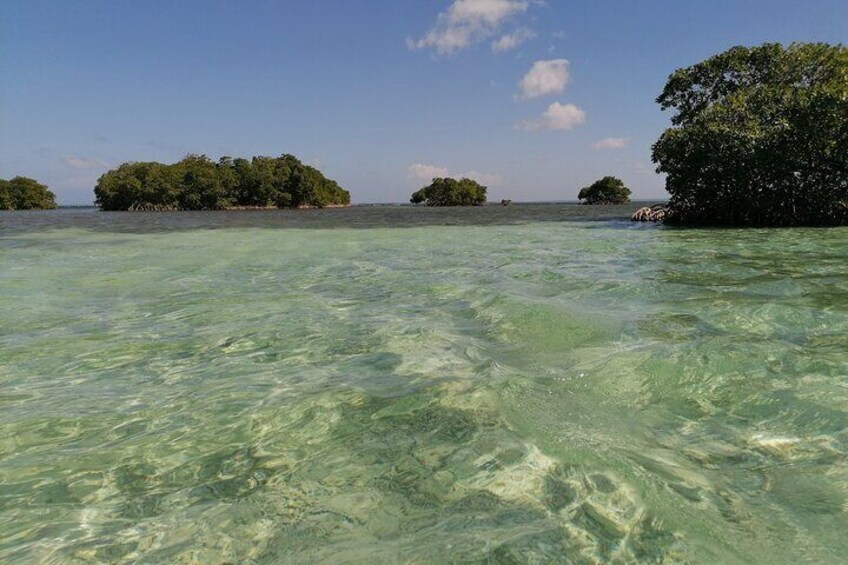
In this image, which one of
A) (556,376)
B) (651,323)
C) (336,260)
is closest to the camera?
(556,376)

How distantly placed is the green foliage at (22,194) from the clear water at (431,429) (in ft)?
423

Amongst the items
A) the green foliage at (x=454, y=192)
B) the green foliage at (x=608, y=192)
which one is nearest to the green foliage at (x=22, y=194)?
the green foliage at (x=454, y=192)

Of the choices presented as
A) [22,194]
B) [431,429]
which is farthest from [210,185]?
[431,429]

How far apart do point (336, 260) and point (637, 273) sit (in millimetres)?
8265

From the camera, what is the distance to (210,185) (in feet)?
291

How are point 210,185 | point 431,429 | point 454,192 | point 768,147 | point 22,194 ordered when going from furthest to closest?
point 454,192 → point 22,194 → point 210,185 → point 768,147 → point 431,429

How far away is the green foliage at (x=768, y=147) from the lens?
932 inches

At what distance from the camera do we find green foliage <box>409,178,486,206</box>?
123312mm

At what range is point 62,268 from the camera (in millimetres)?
13539

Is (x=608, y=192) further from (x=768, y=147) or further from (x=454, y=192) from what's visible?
(x=768, y=147)

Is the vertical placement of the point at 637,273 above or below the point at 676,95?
below

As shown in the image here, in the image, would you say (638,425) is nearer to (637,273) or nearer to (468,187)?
(637,273)

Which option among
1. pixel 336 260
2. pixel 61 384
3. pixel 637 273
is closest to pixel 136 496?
pixel 61 384

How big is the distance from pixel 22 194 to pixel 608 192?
125716 millimetres
